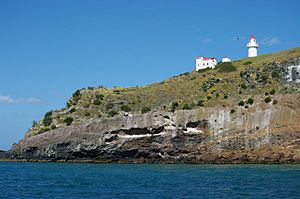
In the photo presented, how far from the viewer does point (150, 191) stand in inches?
1438

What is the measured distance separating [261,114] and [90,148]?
2555 cm

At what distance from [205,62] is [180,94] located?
25193 millimetres

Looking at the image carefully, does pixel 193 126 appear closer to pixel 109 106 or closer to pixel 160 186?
pixel 109 106

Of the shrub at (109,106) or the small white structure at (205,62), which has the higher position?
the small white structure at (205,62)

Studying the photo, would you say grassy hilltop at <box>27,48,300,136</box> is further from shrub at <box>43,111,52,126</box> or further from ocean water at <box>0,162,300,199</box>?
ocean water at <box>0,162,300,199</box>

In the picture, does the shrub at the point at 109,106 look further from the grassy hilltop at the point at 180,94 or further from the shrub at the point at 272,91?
the shrub at the point at 272,91

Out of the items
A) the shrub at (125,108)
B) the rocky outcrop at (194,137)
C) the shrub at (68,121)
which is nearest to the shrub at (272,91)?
the rocky outcrop at (194,137)

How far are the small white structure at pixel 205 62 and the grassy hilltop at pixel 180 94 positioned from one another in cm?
964

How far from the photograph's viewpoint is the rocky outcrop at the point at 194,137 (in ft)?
220

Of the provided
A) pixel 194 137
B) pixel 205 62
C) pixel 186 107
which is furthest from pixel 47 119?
pixel 205 62

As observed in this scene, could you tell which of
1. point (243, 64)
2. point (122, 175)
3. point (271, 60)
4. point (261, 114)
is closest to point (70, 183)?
point (122, 175)

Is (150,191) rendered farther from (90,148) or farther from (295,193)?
(90,148)

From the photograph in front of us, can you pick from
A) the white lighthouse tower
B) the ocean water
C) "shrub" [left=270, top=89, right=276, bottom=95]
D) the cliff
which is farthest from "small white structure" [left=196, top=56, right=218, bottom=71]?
the ocean water

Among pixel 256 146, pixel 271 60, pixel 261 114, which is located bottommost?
pixel 256 146
